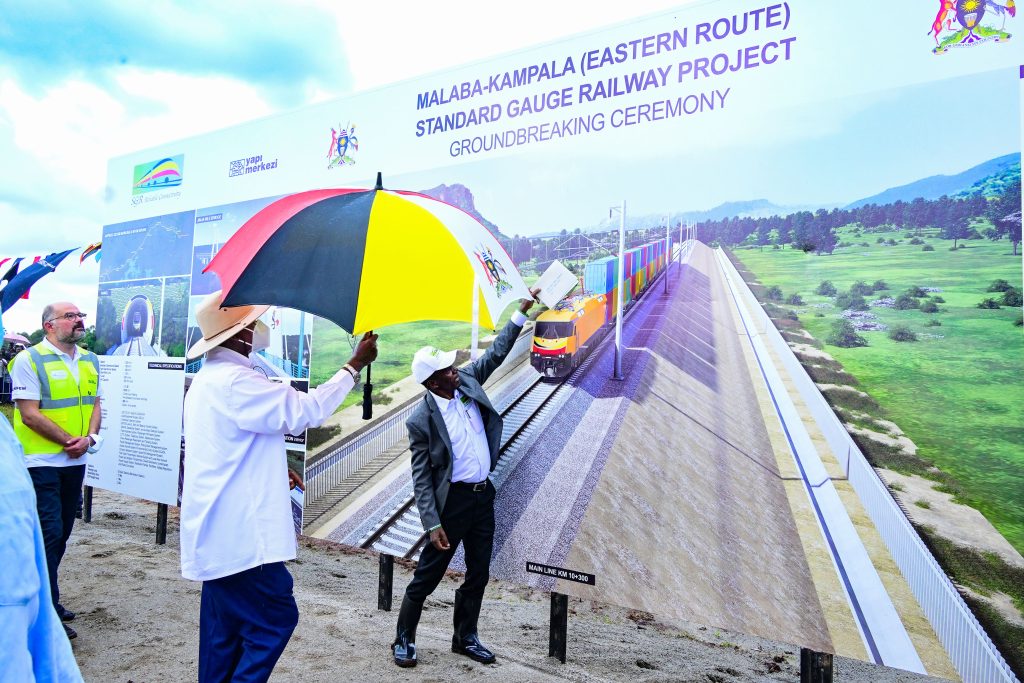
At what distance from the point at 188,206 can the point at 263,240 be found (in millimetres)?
4565

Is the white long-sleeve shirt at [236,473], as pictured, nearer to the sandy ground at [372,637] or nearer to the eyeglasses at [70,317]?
the sandy ground at [372,637]

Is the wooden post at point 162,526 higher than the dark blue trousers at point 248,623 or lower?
lower

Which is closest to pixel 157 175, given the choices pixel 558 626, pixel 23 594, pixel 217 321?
pixel 217 321

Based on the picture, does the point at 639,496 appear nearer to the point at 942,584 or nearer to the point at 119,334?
the point at 942,584

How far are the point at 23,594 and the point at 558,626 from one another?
3498mm

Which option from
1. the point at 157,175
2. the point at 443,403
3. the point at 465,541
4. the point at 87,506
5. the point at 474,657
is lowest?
the point at 87,506

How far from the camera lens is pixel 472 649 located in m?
3.77

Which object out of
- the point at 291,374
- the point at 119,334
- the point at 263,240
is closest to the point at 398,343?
the point at 291,374

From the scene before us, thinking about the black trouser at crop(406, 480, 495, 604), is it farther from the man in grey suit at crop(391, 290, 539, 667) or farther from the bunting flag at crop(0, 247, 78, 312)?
the bunting flag at crop(0, 247, 78, 312)

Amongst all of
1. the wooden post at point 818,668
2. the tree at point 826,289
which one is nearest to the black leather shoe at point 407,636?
the wooden post at point 818,668

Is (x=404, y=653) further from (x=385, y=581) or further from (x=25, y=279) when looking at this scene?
(x=25, y=279)

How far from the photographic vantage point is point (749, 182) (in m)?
3.66

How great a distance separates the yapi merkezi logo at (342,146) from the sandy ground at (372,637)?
3.39m

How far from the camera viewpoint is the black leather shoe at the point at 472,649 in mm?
3742
